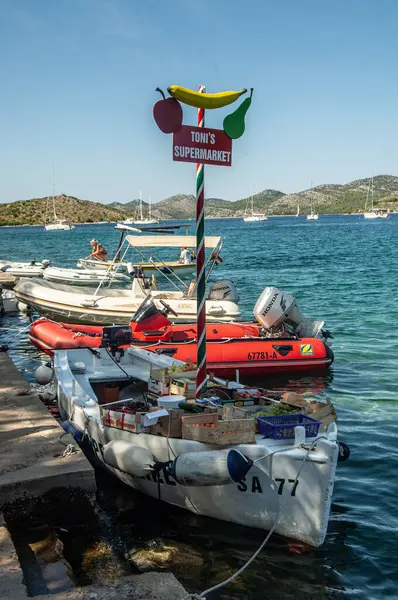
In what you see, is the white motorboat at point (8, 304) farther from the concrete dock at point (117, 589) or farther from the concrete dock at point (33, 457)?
the concrete dock at point (117, 589)

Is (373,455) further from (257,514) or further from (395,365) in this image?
(395,365)

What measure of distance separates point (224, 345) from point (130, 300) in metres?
6.20

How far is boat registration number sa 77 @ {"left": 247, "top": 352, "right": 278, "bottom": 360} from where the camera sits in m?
13.0

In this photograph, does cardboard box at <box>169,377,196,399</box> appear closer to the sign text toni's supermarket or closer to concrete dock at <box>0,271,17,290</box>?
the sign text toni's supermarket

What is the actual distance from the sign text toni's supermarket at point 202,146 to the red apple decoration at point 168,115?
0.27 feet

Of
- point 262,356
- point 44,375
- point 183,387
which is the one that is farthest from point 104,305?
point 183,387

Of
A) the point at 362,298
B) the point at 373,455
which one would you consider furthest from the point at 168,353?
the point at 362,298

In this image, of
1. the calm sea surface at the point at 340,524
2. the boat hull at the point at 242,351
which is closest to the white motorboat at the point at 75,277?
the calm sea surface at the point at 340,524

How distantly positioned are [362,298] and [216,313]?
9.48m

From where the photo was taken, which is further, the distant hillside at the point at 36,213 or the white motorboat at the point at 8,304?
the distant hillside at the point at 36,213

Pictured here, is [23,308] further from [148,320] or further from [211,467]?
[211,467]

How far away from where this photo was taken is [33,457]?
257 inches

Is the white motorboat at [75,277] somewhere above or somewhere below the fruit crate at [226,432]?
below

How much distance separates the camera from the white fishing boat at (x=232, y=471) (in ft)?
19.4
